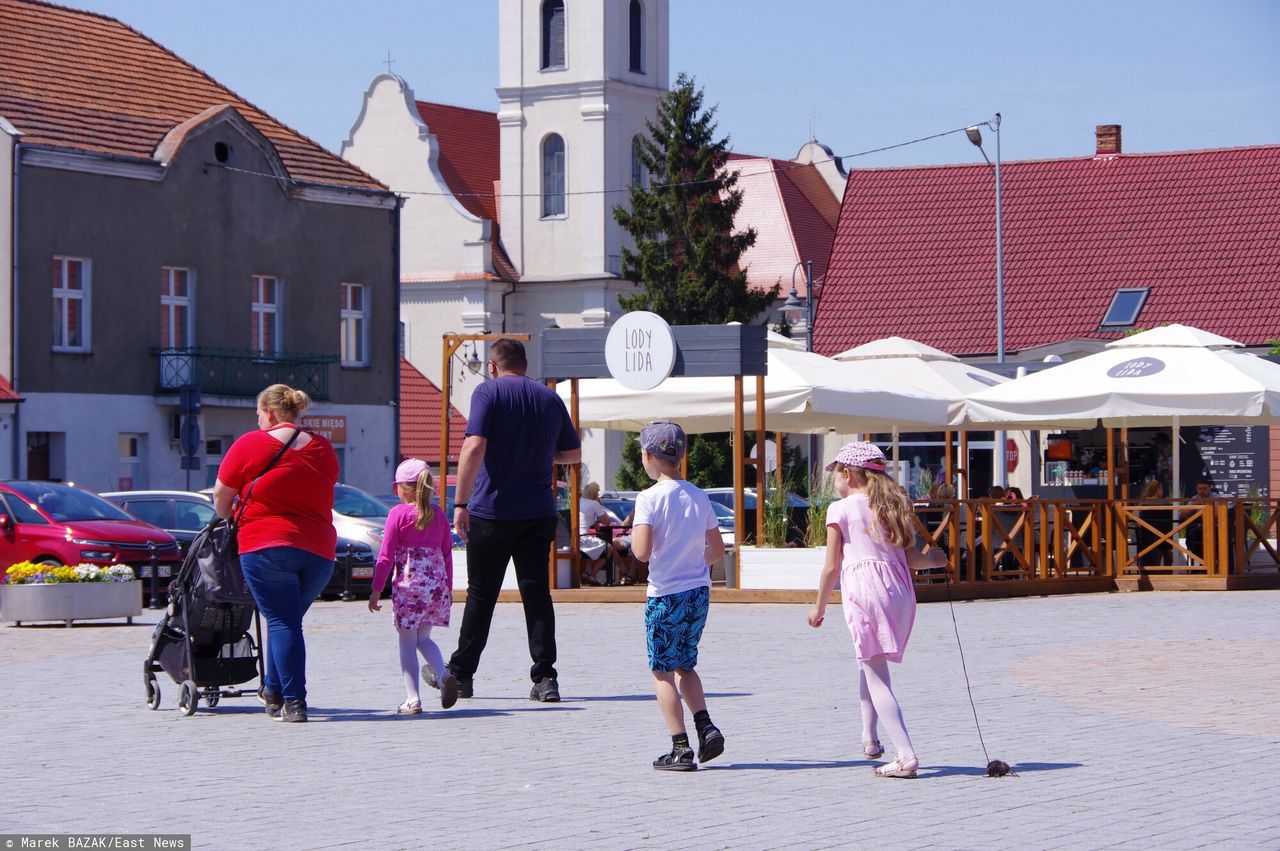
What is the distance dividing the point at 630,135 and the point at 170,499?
156 feet

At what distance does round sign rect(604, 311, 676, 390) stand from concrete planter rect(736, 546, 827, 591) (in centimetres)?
221

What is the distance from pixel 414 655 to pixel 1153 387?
42.7ft

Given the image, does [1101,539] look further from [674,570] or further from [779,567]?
[674,570]

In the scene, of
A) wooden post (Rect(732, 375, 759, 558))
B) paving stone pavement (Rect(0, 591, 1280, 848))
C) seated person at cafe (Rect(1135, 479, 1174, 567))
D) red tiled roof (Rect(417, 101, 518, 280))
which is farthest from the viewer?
red tiled roof (Rect(417, 101, 518, 280))

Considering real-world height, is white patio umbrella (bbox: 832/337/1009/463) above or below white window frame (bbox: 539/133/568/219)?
below

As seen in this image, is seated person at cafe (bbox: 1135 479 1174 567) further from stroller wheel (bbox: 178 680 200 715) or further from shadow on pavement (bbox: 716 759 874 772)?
shadow on pavement (bbox: 716 759 874 772)

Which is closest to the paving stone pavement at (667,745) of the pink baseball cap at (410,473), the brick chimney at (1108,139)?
the pink baseball cap at (410,473)

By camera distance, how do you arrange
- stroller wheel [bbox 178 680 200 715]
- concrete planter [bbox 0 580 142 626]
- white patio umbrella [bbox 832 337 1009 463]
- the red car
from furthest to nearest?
1. white patio umbrella [bbox 832 337 1009 463]
2. the red car
3. concrete planter [bbox 0 580 142 626]
4. stroller wheel [bbox 178 680 200 715]

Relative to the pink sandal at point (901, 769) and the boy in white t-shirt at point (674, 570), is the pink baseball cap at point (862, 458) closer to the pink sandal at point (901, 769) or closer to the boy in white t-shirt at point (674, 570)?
the boy in white t-shirt at point (674, 570)

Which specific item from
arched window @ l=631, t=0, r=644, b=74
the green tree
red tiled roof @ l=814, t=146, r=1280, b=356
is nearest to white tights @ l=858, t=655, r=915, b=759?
red tiled roof @ l=814, t=146, r=1280, b=356

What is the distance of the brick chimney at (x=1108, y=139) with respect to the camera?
5681 centimetres

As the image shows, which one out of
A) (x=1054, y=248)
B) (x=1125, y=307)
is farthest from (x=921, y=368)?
(x=1054, y=248)

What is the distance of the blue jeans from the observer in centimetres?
1159

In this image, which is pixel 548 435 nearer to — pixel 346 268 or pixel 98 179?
pixel 98 179
